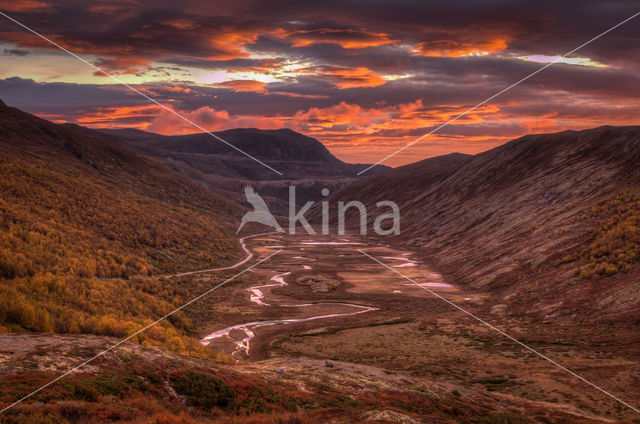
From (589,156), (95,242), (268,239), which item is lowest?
(268,239)

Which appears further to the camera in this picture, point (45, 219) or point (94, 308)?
point (45, 219)

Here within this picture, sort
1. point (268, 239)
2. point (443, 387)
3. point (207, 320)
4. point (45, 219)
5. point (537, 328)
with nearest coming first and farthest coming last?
point (443, 387), point (537, 328), point (207, 320), point (45, 219), point (268, 239)

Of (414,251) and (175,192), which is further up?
→ (175,192)

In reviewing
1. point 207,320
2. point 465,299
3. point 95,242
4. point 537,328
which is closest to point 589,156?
point 465,299

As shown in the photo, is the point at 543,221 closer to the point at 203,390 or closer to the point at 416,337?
the point at 416,337

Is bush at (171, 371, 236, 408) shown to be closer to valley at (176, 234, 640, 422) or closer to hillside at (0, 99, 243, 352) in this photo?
valley at (176, 234, 640, 422)

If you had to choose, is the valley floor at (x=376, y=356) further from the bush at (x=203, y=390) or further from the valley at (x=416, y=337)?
the bush at (x=203, y=390)

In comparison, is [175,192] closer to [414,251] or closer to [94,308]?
[414,251]

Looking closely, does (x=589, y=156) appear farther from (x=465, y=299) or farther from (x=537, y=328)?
(x=537, y=328)

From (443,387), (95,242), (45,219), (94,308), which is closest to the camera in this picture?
(443,387)
